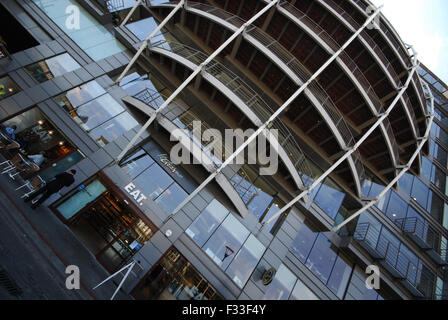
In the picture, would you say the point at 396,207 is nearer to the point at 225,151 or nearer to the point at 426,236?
the point at 426,236

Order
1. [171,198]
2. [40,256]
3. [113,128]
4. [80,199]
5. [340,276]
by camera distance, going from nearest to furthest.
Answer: [40,256] → [80,199] → [171,198] → [113,128] → [340,276]

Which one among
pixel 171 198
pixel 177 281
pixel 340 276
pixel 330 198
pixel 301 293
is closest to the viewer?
pixel 177 281

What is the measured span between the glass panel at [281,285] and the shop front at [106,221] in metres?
7.57

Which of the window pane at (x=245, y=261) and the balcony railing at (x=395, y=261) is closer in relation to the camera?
the window pane at (x=245, y=261)

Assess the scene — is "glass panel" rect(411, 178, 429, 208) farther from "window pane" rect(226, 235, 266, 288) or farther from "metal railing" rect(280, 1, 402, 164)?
"window pane" rect(226, 235, 266, 288)

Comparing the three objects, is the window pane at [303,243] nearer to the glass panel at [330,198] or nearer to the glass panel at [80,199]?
the glass panel at [330,198]

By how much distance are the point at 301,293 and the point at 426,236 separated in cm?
1358

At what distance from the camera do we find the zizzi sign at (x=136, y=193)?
12.1 meters

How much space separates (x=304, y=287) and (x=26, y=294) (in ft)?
44.4

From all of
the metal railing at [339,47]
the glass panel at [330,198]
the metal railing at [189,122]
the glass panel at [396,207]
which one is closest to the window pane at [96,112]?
the metal railing at [189,122]

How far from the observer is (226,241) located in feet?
41.5

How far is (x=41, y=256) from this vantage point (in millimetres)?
8266

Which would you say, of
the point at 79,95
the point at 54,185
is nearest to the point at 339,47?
the point at 79,95

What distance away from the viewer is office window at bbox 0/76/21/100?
12.5m
